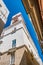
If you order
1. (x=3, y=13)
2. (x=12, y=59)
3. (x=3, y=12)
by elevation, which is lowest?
(x=3, y=13)

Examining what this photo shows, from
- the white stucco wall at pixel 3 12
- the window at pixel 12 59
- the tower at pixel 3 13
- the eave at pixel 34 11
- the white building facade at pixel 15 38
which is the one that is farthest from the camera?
the white stucco wall at pixel 3 12

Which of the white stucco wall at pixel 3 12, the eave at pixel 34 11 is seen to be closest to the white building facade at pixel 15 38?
the white stucco wall at pixel 3 12

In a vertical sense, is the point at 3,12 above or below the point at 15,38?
below

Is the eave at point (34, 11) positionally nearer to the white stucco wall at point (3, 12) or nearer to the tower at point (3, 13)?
the tower at point (3, 13)

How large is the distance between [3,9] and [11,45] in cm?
1593

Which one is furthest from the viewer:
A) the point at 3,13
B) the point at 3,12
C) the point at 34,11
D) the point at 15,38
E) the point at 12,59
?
the point at 3,12

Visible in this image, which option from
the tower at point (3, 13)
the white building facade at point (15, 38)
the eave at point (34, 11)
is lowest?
the tower at point (3, 13)

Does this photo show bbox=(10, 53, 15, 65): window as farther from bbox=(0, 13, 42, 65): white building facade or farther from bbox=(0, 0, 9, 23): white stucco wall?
bbox=(0, 0, 9, 23): white stucco wall

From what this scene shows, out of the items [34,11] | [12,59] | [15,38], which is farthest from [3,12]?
[34,11]

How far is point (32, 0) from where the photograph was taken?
3.67 meters

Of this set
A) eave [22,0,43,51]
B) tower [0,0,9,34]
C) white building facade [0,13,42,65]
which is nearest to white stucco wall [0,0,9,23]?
tower [0,0,9,34]

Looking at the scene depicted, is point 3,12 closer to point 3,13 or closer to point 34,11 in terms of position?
point 3,13

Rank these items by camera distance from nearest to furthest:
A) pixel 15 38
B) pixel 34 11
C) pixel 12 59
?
pixel 34 11
pixel 12 59
pixel 15 38

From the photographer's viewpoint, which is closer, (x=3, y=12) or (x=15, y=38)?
(x=15, y=38)
